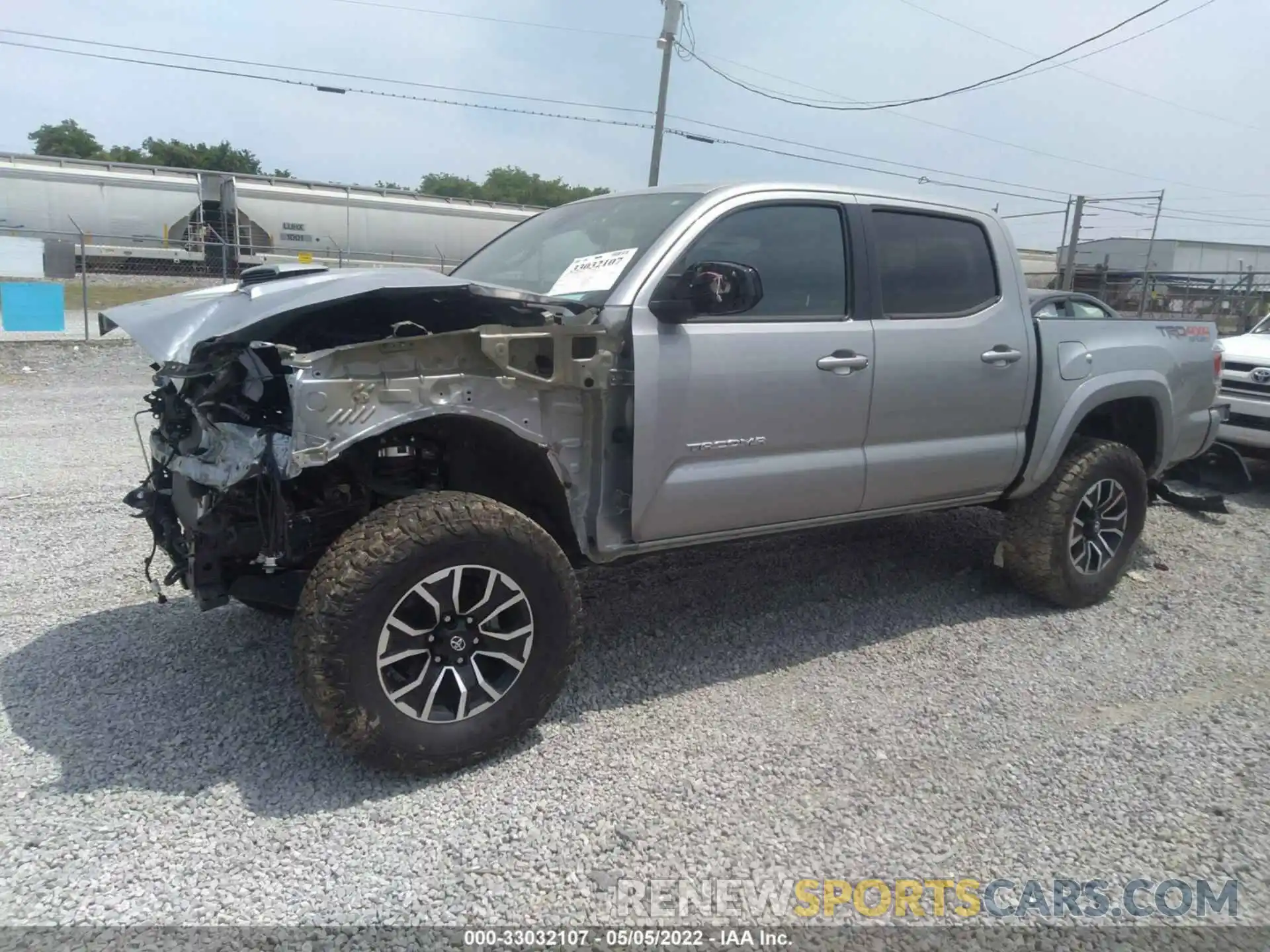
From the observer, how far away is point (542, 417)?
3.31 metres

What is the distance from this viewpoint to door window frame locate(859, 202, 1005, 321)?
13.4 feet

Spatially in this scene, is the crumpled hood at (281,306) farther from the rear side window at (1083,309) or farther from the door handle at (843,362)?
the rear side window at (1083,309)

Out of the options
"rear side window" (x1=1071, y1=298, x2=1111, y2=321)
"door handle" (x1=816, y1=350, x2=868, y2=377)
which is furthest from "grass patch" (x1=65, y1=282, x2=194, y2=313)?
"door handle" (x1=816, y1=350, x2=868, y2=377)

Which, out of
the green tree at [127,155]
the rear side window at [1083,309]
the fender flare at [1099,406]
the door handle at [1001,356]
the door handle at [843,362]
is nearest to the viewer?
the door handle at [843,362]

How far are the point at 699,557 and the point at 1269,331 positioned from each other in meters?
7.79

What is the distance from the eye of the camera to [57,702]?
3.42 metres

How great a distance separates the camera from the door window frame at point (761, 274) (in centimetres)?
349

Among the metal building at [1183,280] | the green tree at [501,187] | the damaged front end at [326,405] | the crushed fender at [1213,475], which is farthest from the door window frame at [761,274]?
the green tree at [501,187]

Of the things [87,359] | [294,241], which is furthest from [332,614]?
[294,241]

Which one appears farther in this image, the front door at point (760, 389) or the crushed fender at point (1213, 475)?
the crushed fender at point (1213, 475)

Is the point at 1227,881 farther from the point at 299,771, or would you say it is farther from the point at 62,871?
the point at 62,871

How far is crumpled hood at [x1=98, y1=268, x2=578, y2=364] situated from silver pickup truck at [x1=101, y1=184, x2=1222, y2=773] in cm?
1

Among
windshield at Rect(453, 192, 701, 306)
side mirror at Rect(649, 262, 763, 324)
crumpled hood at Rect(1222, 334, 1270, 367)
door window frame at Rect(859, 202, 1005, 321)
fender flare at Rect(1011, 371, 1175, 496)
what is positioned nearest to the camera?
side mirror at Rect(649, 262, 763, 324)

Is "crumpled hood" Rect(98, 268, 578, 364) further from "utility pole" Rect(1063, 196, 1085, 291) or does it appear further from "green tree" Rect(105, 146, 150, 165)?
"green tree" Rect(105, 146, 150, 165)
